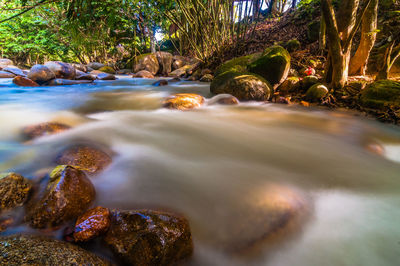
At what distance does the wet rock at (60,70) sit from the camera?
25.8 feet

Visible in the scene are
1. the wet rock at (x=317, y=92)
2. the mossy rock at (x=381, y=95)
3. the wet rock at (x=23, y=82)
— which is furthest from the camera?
the wet rock at (x=23, y=82)

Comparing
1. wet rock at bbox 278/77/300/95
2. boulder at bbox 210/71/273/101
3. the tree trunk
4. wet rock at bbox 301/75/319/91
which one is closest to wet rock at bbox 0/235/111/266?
boulder at bbox 210/71/273/101

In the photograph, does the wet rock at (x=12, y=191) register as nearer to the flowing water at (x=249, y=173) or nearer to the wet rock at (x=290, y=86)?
the flowing water at (x=249, y=173)

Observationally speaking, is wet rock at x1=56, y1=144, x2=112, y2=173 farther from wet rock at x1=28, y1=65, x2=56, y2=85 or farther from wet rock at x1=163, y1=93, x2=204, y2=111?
wet rock at x1=28, y1=65, x2=56, y2=85

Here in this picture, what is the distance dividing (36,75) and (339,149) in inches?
363

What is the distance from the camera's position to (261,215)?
1.37 meters

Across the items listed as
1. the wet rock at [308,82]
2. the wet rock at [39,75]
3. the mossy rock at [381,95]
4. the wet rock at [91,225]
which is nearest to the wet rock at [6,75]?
the wet rock at [39,75]

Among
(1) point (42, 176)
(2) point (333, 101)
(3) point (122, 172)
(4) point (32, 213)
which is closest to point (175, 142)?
(3) point (122, 172)

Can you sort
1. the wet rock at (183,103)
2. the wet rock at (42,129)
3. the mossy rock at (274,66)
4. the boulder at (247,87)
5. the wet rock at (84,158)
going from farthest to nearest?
the mossy rock at (274,66) < the boulder at (247,87) < the wet rock at (183,103) < the wet rock at (42,129) < the wet rock at (84,158)

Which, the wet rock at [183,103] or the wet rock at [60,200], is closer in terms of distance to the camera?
the wet rock at [60,200]

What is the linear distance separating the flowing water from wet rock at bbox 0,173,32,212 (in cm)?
37

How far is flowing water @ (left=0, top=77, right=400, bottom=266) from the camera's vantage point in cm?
122

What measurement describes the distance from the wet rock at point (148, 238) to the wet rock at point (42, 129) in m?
2.11

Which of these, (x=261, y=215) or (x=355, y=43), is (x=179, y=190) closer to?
(x=261, y=215)
